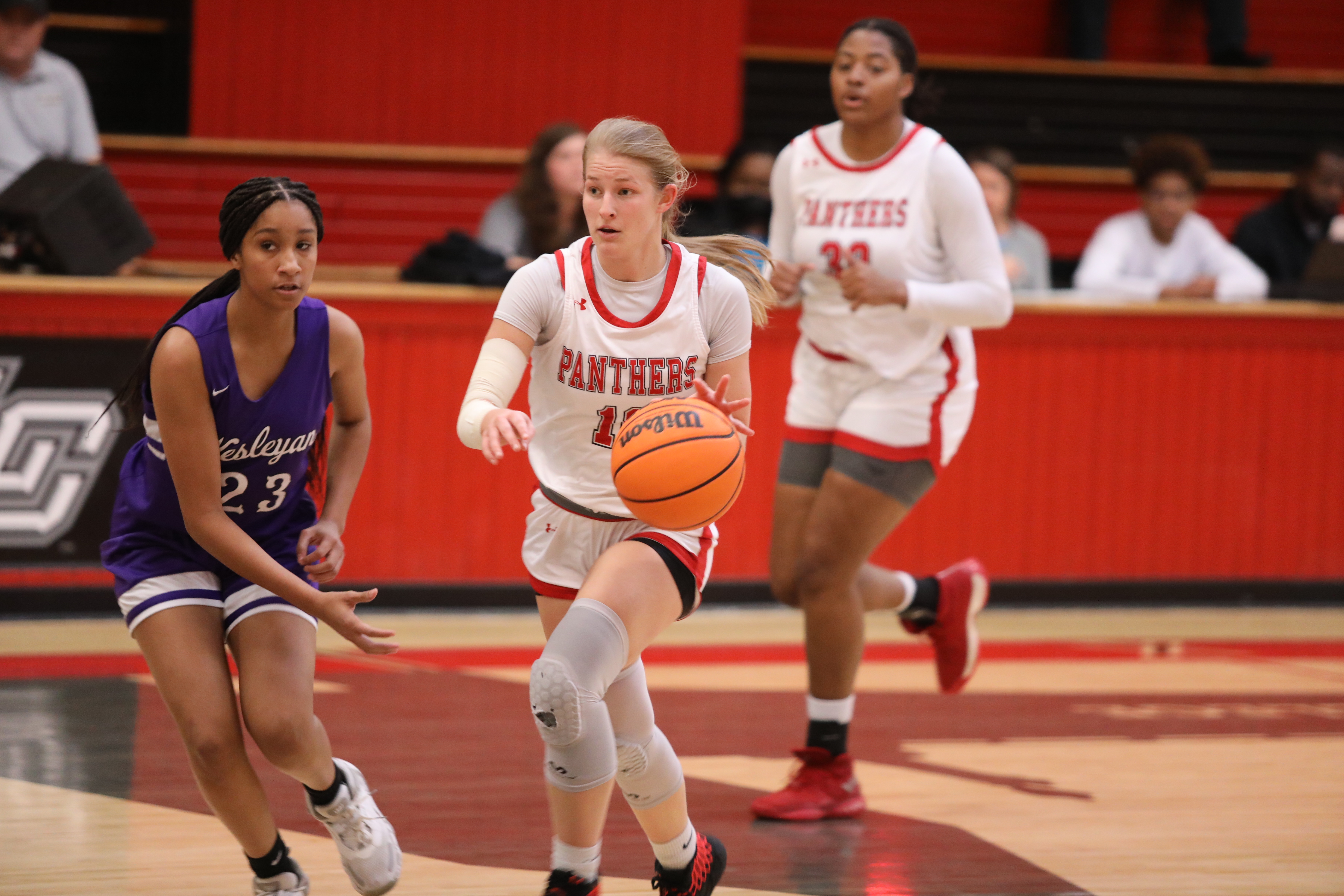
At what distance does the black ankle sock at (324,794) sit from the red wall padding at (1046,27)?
8724 mm

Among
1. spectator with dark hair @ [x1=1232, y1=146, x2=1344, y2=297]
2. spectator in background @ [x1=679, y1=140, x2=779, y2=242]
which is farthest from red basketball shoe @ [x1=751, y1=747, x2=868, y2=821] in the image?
spectator with dark hair @ [x1=1232, y1=146, x2=1344, y2=297]

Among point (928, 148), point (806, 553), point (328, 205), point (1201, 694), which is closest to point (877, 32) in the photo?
point (928, 148)

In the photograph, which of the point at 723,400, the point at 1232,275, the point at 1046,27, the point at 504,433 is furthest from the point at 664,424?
the point at 1046,27

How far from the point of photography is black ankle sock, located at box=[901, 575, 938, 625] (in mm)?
4777

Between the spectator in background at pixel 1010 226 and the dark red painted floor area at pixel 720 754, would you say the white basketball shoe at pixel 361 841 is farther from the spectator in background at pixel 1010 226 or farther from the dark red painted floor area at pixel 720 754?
the spectator in background at pixel 1010 226

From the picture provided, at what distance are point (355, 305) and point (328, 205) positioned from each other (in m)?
2.73

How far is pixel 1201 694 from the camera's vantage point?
5.66m

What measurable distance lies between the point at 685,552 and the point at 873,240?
1374 mm

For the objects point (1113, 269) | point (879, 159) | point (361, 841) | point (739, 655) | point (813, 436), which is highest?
point (879, 159)

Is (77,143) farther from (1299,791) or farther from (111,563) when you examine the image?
(1299,791)

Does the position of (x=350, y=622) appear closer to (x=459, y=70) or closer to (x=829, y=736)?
(x=829, y=736)

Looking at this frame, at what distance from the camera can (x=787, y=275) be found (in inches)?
164

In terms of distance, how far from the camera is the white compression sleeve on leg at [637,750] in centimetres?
313

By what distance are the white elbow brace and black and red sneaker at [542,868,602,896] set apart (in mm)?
918
